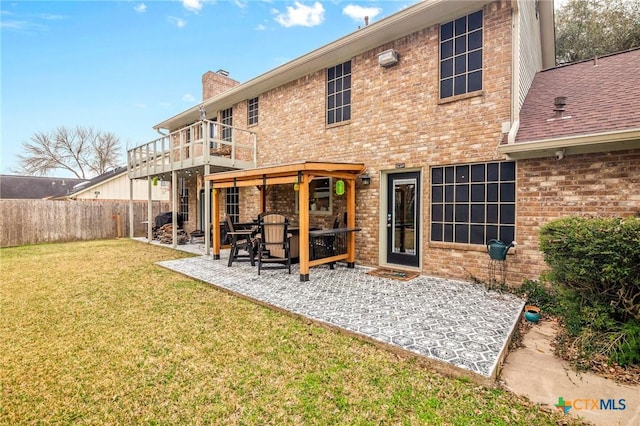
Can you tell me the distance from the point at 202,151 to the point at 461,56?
30.7 feet

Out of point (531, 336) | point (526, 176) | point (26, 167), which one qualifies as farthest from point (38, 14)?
point (26, 167)

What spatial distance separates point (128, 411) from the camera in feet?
8.42

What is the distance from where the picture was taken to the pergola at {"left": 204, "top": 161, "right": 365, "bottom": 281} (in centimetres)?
642

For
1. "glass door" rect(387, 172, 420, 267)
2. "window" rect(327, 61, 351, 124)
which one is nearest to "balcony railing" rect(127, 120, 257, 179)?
"window" rect(327, 61, 351, 124)

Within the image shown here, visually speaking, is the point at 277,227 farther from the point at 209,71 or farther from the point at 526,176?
the point at 209,71

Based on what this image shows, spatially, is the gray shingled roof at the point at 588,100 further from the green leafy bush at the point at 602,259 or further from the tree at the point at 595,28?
the tree at the point at 595,28

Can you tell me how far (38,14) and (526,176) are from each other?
15.5 metres

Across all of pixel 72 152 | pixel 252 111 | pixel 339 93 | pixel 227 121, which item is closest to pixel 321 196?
pixel 339 93

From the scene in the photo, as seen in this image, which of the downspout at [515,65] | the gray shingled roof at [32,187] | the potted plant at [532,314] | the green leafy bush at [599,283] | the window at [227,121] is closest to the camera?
the green leafy bush at [599,283]

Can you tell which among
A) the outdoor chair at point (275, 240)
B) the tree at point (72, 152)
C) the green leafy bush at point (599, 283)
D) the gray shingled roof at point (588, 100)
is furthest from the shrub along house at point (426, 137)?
the tree at point (72, 152)

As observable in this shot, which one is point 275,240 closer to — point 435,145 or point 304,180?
point 304,180

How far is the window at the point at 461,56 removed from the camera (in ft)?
20.0

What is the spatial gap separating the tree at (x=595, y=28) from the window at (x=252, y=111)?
545 inches

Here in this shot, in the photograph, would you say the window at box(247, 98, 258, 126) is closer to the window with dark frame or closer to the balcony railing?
the balcony railing
